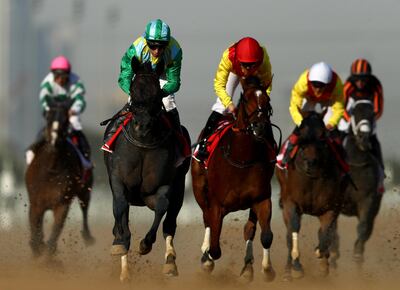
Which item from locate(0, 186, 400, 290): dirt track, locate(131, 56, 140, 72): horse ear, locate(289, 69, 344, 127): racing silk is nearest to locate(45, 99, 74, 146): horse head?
locate(0, 186, 400, 290): dirt track

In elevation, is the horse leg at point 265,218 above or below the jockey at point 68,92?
below

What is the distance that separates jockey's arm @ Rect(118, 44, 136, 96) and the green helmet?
0.27 m

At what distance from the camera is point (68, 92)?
17172mm

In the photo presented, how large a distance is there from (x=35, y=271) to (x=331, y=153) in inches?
151

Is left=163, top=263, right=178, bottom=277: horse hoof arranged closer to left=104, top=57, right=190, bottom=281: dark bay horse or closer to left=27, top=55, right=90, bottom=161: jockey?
left=104, top=57, right=190, bottom=281: dark bay horse

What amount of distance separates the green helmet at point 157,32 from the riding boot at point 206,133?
5.15ft

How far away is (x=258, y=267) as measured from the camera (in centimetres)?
1555

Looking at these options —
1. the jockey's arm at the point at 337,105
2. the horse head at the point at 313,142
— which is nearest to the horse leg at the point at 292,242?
the horse head at the point at 313,142

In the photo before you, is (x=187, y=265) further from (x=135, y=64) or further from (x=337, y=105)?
(x=135, y=64)

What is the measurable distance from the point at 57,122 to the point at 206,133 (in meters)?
3.53

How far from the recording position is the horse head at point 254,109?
11203mm

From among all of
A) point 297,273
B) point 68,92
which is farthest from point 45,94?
point 297,273

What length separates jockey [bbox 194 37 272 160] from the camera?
12172 mm

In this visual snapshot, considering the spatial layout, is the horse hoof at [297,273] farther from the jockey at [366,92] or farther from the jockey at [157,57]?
the jockey at [366,92]
